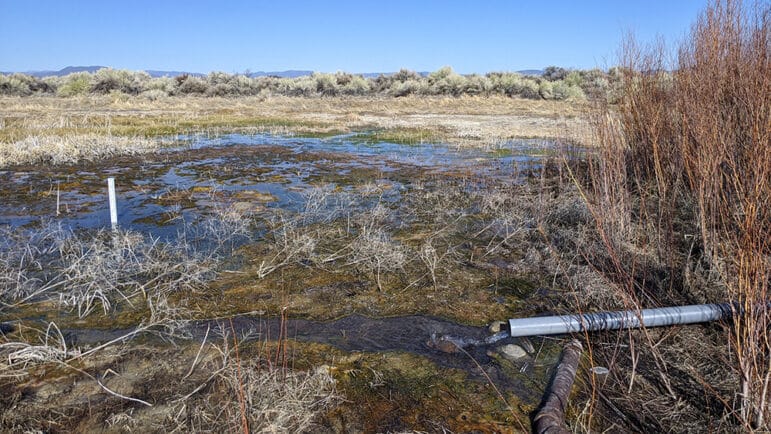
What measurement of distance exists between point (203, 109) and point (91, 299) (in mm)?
23025

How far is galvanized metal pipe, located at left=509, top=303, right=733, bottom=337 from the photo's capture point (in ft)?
11.4

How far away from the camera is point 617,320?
11.6ft

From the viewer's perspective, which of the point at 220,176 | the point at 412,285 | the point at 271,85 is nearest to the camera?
the point at 412,285

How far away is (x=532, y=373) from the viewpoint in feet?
10.7

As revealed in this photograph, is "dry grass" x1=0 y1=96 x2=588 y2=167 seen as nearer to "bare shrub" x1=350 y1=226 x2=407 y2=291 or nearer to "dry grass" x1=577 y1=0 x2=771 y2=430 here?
"dry grass" x1=577 y1=0 x2=771 y2=430

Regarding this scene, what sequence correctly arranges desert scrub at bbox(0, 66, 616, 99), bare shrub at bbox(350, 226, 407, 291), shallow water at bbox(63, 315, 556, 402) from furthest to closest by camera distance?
desert scrub at bbox(0, 66, 616, 99) < bare shrub at bbox(350, 226, 407, 291) < shallow water at bbox(63, 315, 556, 402)

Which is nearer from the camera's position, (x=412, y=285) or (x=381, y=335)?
(x=381, y=335)

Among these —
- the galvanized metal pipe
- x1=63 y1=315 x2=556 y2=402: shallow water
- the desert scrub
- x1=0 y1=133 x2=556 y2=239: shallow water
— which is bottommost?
x1=63 y1=315 x2=556 y2=402: shallow water

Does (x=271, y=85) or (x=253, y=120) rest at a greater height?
(x=271, y=85)

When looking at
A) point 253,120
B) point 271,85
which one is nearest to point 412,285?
point 253,120

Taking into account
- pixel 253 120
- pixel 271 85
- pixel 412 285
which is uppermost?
pixel 271 85

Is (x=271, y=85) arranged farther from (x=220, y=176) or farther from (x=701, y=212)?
(x=701, y=212)

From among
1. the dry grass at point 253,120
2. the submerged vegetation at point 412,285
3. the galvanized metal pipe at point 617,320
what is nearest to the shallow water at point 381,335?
the submerged vegetation at point 412,285

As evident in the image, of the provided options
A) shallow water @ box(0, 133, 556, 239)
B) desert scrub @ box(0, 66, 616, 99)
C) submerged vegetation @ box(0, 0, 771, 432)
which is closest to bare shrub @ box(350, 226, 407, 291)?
submerged vegetation @ box(0, 0, 771, 432)
